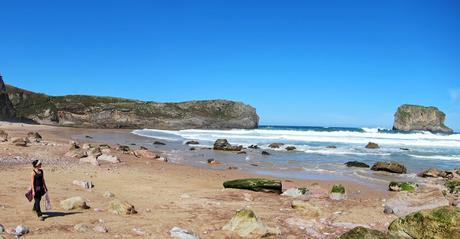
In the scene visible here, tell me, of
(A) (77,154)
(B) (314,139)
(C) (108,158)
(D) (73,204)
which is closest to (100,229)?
(D) (73,204)

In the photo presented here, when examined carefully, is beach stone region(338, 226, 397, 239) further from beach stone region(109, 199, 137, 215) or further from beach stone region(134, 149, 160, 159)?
beach stone region(134, 149, 160, 159)

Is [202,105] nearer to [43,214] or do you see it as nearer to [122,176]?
[122,176]

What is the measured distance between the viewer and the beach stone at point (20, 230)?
25.8 ft

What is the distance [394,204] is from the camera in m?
12.4

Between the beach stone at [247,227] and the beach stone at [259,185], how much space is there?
18.7 ft

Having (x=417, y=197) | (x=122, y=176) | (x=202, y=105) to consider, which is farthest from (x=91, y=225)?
(x=202, y=105)

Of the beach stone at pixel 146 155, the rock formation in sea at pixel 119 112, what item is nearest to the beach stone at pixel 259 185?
the beach stone at pixel 146 155

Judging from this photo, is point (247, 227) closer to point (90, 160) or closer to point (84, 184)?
point (84, 184)

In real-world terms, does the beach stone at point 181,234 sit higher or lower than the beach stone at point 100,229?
lower

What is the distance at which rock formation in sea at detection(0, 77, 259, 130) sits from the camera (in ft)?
312

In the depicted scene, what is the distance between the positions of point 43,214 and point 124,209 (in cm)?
180

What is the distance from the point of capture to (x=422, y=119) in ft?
414

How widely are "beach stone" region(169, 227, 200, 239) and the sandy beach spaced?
173mm

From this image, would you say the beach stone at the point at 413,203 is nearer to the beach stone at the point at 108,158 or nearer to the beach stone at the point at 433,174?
the beach stone at the point at 433,174
